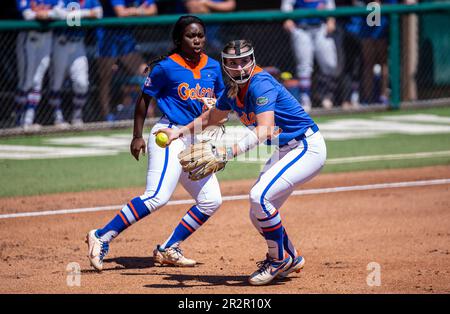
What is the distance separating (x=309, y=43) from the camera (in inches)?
575

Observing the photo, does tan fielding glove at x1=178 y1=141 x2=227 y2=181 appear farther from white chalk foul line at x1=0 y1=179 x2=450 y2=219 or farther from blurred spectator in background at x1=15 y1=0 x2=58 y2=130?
blurred spectator in background at x1=15 y1=0 x2=58 y2=130

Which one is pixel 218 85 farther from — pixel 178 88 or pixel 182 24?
pixel 182 24

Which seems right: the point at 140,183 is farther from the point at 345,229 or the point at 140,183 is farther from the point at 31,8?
the point at 31,8

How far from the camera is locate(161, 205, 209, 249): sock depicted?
6.80m

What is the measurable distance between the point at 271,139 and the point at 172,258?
136cm

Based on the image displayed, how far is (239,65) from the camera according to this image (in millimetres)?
5953

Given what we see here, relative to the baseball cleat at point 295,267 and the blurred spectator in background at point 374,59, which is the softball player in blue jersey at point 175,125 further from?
the blurred spectator in background at point 374,59

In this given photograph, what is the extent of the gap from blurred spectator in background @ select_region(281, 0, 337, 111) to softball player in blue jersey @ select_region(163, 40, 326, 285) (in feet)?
27.4

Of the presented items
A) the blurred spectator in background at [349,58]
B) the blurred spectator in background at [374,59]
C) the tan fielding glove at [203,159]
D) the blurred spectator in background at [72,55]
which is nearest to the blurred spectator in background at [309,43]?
the blurred spectator in background at [349,58]

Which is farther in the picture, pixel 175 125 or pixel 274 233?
pixel 175 125

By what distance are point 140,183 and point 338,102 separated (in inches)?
242

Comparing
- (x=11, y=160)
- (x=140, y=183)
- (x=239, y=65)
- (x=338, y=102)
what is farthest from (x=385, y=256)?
(x=338, y=102)

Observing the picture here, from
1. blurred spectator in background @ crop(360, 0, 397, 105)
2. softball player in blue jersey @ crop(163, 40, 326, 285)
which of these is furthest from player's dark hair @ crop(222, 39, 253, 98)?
blurred spectator in background @ crop(360, 0, 397, 105)

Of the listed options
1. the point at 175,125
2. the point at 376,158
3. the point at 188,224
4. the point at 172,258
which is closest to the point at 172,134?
the point at 175,125
